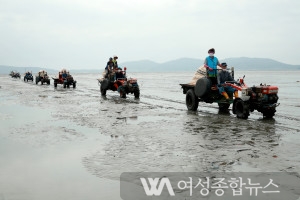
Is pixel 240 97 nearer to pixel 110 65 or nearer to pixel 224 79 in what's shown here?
pixel 224 79

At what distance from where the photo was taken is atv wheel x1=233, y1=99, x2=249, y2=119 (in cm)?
1027

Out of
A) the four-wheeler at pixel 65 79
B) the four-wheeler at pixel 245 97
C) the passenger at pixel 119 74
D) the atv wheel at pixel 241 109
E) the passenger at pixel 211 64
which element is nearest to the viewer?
the four-wheeler at pixel 245 97

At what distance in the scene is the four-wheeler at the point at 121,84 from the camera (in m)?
18.4

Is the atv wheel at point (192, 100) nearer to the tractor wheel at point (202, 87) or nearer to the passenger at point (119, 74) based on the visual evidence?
the tractor wheel at point (202, 87)

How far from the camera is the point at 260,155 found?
19.4 ft

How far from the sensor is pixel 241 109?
1066 cm

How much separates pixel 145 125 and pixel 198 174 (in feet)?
14.9

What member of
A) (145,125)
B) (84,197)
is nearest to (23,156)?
(84,197)

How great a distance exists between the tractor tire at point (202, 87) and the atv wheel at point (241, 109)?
3.71ft

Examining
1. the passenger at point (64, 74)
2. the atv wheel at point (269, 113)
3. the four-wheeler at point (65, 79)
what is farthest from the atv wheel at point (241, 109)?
the passenger at point (64, 74)

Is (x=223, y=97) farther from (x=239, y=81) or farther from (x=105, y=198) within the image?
(x=105, y=198)

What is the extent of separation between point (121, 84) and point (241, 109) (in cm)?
945

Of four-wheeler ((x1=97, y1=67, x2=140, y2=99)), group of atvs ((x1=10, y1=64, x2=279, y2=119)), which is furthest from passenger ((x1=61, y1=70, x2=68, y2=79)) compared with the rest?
group of atvs ((x1=10, y1=64, x2=279, y2=119))

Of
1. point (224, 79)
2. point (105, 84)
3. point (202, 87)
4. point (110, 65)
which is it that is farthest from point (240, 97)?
point (105, 84)
